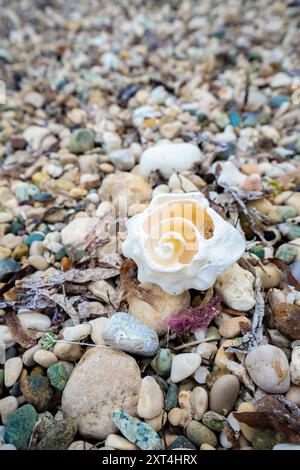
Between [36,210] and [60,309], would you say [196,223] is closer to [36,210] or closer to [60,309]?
[60,309]

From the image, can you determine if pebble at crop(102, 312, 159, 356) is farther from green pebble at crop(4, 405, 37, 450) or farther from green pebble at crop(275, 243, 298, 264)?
green pebble at crop(275, 243, 298, 264)

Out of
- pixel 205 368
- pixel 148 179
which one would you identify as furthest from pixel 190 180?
pixel 205 368

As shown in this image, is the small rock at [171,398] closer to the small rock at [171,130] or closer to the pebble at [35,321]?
the pebble at [35,321]

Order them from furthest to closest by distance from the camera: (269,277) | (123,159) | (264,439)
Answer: (123,159) < (269,277) < (264,439)

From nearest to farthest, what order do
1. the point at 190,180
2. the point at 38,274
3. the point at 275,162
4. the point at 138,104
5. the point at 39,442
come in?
the point at 39,442, the point at 38,274, the point at 190,180, the point at 275,162, the point at 138,104

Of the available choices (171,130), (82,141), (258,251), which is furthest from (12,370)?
(171,130)

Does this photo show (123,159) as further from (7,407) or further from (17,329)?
(7,407)

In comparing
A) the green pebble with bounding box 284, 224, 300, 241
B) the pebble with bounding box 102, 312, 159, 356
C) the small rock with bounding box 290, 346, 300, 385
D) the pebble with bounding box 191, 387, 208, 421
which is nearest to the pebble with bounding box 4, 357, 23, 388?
the pebble with bounding box 102, 312, 159, 356
